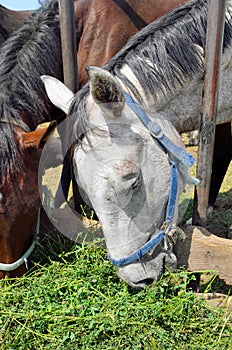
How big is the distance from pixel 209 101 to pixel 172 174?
0.42 meters

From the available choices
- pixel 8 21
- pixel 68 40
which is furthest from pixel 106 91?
pixel 8 21

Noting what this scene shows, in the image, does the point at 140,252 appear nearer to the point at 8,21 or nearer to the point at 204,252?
the point at 204,252

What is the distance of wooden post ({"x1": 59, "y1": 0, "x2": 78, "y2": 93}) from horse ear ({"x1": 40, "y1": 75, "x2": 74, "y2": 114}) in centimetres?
34

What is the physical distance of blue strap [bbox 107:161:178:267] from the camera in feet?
6.01

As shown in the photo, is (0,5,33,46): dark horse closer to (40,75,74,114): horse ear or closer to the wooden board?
(40,75,74,114): horse ear

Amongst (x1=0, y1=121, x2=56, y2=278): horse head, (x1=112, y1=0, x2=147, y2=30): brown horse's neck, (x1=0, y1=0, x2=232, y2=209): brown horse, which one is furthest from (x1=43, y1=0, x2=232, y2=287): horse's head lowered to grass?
(x1=112, y1=0, x2=147, y2=30): brown horse's neck

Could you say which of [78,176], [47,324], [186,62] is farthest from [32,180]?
[186,62]

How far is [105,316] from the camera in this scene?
71.2 inches

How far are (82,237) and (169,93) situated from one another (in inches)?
39.5

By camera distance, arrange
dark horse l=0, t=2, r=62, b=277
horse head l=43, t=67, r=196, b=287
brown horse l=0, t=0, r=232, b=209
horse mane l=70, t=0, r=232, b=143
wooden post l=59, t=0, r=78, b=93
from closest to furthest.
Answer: horse head l=43, t=67, r=196, b=287 → horse mane l=70, t=0, r=232, b=143 → dark horse l=0, t=2, r=62, b=277 → wooden post l=59, t=0, r=78, b=93 → brown horse l=0, t=0, r=232, b=209

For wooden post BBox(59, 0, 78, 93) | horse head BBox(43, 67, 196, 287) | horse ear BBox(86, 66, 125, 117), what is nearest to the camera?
horse ear BBox(86, 66, 125, 117)

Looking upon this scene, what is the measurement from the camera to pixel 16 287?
2.14 metres

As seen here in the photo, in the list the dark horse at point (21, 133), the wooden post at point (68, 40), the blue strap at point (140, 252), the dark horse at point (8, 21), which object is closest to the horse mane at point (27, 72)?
the dark horse at point (21, 133)

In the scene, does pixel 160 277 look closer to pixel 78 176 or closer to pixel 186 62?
pixel 78 176
